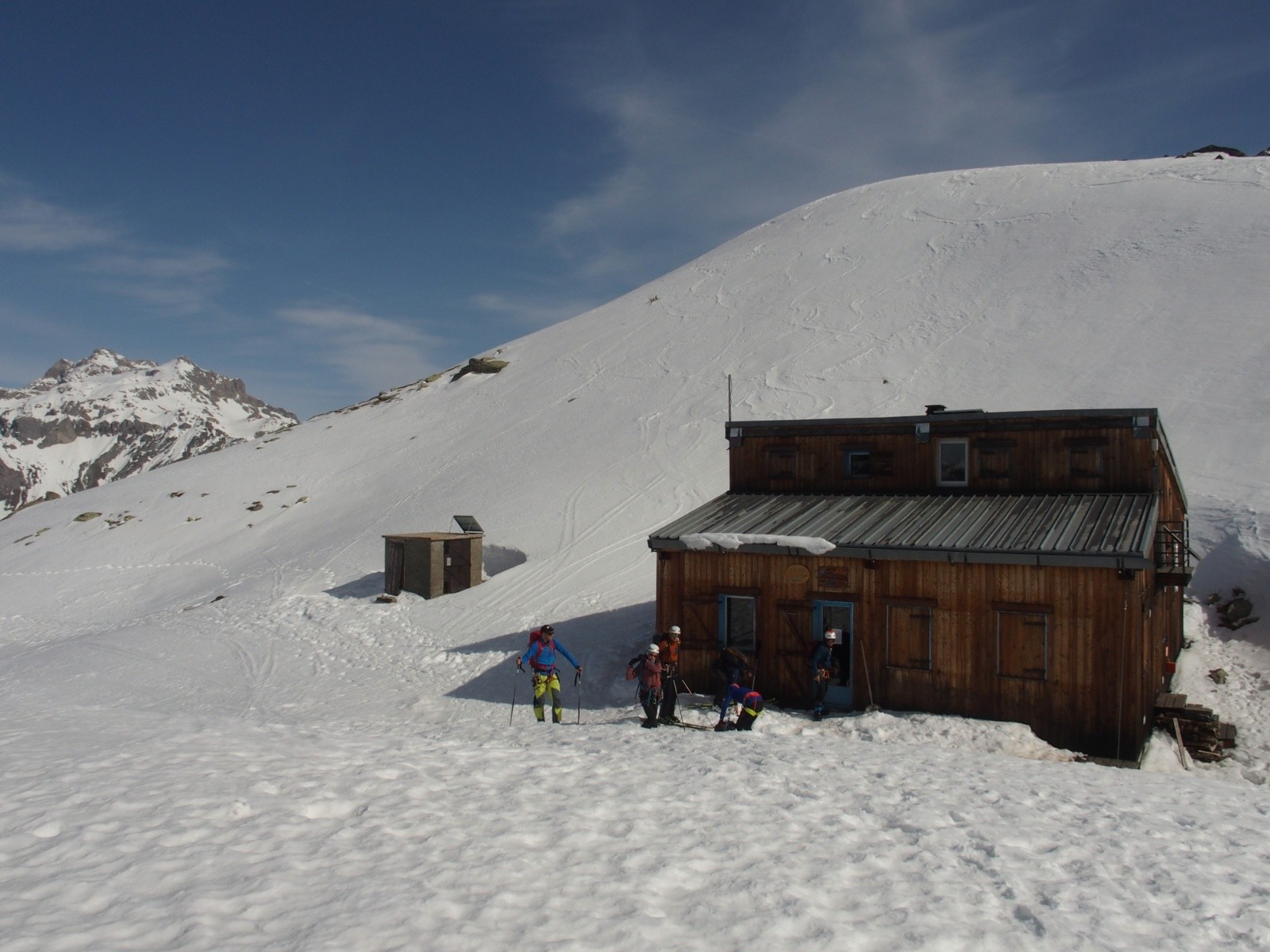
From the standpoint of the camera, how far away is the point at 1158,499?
53.8 feet

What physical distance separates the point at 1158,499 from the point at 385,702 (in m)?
16.2

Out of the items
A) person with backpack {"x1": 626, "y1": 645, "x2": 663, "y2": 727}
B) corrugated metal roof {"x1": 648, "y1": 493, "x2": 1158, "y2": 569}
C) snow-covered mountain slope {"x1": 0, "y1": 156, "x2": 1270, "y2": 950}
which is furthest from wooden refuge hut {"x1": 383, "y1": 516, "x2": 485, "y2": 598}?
person with backpack {"x1": 626, "y1": 645, "x2": 663, "y2": 727}

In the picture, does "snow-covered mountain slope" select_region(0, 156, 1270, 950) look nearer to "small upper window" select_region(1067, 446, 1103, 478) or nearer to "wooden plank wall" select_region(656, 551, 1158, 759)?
"wooden plank wall" select_region(656, 551, 1158, 759)

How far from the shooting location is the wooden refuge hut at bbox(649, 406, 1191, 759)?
1380 cm

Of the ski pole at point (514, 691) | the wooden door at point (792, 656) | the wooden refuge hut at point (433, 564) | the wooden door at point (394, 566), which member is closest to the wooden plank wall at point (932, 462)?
the wooden door at point (792, 656)

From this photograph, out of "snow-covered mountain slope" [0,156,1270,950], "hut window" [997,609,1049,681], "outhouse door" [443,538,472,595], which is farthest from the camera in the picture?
"outhouse door" [443,538,472,595]

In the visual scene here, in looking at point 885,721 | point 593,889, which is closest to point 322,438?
point 885,721

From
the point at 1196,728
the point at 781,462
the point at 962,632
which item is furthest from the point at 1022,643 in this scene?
the point at 781,462

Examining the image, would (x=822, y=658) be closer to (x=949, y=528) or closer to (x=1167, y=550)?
(x=949, y=528)

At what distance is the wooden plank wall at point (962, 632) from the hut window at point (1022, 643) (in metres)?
0.11

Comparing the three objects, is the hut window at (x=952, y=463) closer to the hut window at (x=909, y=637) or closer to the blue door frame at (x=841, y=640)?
the hut window at (x=909, y=637)

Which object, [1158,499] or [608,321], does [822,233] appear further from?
[1158,499]

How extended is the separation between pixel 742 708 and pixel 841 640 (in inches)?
120

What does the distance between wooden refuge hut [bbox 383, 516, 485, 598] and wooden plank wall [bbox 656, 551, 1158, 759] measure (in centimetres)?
1099
